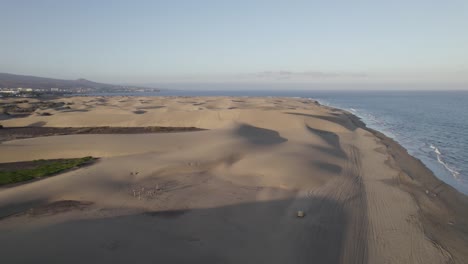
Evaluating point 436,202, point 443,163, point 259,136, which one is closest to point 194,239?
point 436,202

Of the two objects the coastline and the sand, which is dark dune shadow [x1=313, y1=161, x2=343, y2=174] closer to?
the sand

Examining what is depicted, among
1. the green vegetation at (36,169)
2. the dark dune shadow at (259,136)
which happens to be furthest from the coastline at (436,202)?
the green vegetation at (36,169)

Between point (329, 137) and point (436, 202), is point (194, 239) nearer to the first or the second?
point (436, 202)

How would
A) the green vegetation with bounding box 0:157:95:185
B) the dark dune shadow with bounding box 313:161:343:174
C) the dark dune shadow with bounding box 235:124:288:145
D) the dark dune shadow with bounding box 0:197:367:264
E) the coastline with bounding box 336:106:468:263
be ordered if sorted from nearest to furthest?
the dark dune shadow with bounding box 0:197:367:264 → the coastline with bounding box 336:106:468:263 → the green vegetation with bounding box 0:157:95:185 → the dark dune shadow with bounding box 313:161:343:174 → the dark dune shadow with bounding box 235:124:288:145

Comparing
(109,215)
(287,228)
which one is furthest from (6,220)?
(287,228)

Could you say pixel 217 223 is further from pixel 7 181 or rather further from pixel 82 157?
pixel 82 157

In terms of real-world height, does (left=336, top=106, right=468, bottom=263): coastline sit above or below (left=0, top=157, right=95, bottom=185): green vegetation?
below

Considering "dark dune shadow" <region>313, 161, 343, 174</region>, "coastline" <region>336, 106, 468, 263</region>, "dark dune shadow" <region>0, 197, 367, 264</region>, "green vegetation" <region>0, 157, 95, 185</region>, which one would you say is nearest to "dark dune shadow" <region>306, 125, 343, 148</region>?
"coastline" <region>336, 106, 468, 263</region>

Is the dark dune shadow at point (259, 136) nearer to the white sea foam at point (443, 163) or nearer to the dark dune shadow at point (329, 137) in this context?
the dark dune shadow at point (329, 137)
